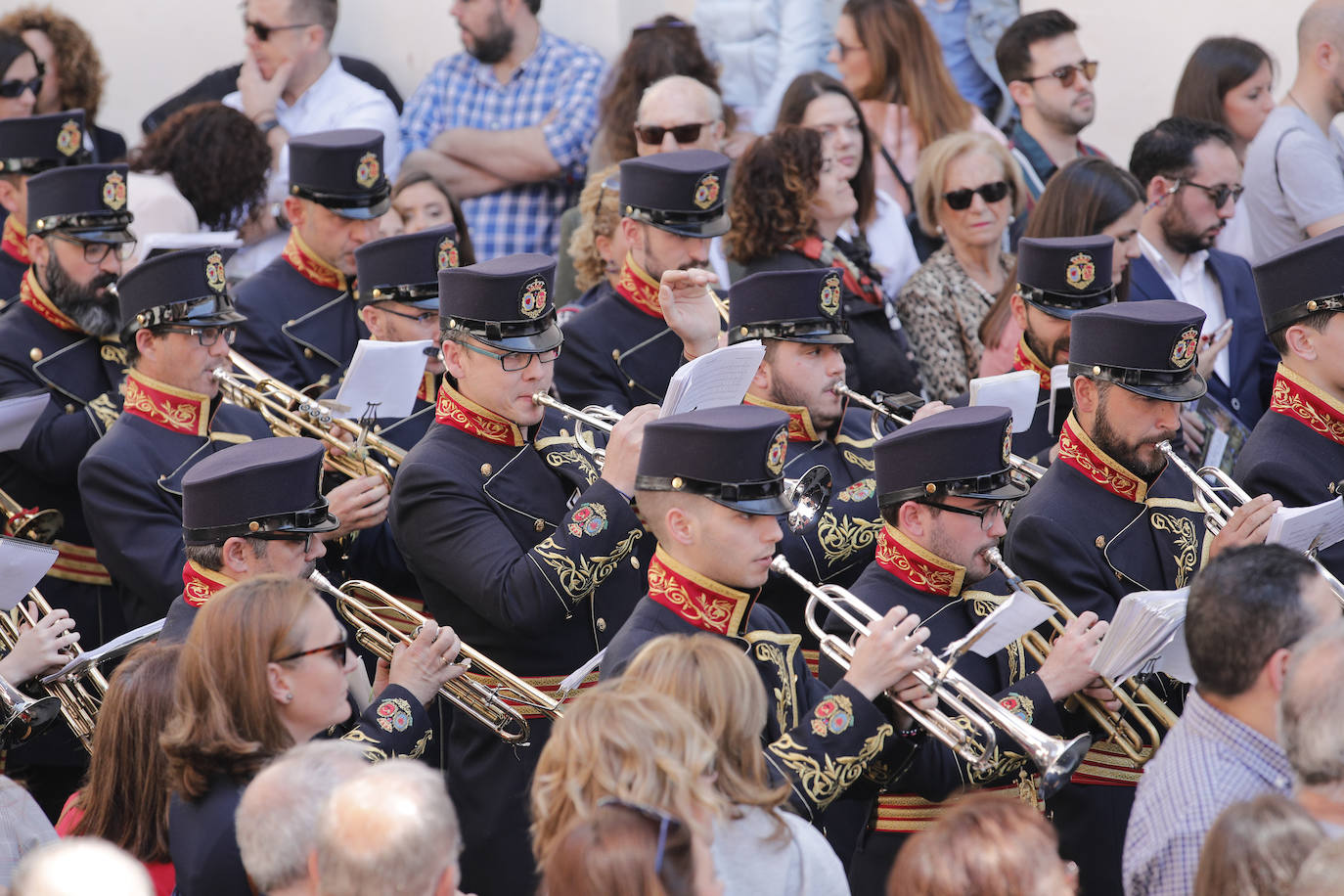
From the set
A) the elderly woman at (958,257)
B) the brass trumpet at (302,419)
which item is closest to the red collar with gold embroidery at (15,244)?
A: the brass trumpet at (302,419)

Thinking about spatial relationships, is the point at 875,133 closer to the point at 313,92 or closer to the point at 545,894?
the point at 313,92

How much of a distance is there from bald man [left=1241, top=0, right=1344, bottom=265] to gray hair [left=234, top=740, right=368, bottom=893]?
632 centimetres

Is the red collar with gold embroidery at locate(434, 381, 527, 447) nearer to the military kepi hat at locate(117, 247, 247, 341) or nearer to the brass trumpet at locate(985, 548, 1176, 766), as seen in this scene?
the military kepi hat at locate(117, 247, 247, 341)

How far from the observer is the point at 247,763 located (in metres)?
4.53

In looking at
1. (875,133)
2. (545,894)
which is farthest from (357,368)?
(875,133)

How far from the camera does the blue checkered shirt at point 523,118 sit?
10.4 meters

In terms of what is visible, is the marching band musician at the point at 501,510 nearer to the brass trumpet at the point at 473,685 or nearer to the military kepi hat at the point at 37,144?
the brass trumpet at the point at 473,685

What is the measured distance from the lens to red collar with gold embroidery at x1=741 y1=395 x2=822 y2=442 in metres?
6.78

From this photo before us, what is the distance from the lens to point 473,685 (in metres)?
5.83

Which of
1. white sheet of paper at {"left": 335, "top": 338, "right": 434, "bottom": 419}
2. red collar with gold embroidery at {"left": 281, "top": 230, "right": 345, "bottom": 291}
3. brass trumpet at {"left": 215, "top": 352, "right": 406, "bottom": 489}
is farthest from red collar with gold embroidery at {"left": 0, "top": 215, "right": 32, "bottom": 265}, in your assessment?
white sheet of paper at {"left": 335, "top": 338, "right": 434, "bottom": 419}

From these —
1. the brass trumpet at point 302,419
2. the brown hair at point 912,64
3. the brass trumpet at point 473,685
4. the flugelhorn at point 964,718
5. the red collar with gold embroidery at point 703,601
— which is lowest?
the brass trumpet at point 473,685

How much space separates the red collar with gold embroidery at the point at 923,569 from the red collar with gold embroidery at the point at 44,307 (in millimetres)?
3800

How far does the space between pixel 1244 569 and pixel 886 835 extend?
161cm

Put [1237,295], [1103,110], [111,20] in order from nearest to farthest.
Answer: [1237,295] < [1103,110] < [111,20]
